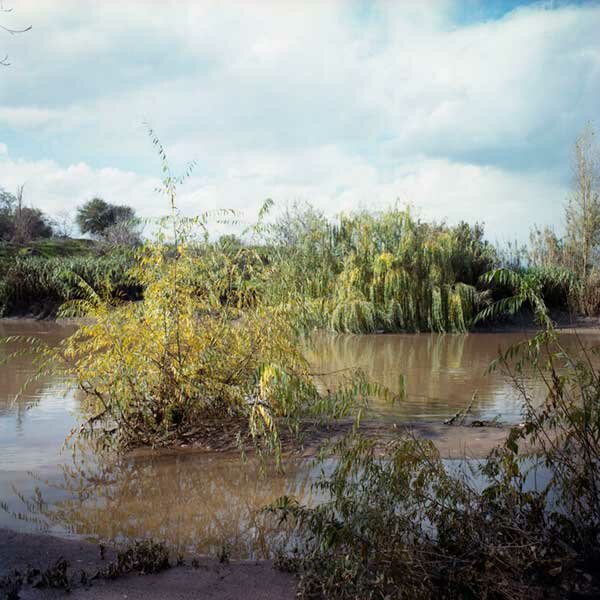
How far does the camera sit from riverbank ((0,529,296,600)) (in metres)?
3.81

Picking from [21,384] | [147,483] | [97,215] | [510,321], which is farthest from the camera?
[97,215]

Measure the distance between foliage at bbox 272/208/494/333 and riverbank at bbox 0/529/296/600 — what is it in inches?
608

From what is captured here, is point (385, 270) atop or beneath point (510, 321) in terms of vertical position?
atop

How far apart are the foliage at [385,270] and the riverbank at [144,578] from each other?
50.6 feet

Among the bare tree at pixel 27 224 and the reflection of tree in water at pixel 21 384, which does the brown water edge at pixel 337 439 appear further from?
the bare tree at pixel 27 224

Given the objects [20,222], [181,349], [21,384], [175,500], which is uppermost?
[20,222]

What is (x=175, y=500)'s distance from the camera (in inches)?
229

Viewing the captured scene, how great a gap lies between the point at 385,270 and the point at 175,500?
51.8ft

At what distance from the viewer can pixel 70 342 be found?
739 cm

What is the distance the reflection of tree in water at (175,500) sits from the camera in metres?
5.00

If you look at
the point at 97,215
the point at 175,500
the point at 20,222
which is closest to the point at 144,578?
the point at 175,500

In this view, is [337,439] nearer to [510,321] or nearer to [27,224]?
[510,321]

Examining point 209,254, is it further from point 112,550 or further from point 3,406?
point 3,406

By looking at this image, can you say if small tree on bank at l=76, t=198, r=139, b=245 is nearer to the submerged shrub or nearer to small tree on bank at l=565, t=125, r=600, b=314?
small tree on bank at l=565, t=125, r=600, b=314
